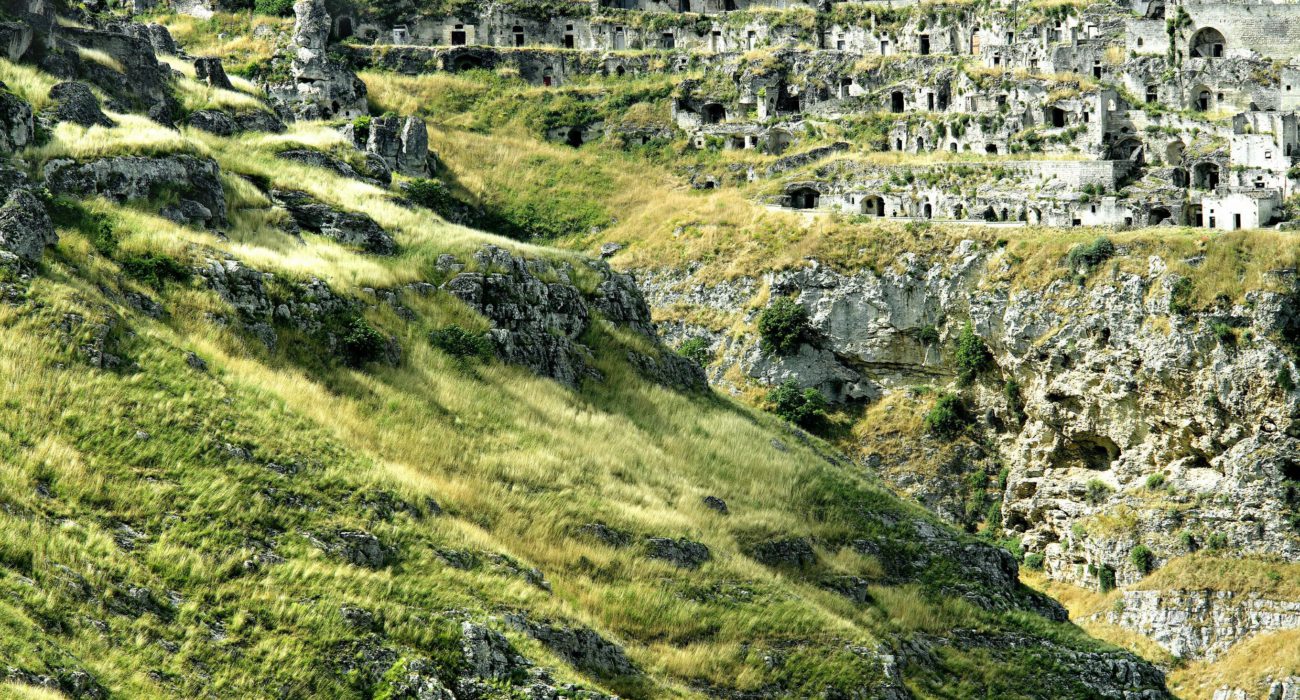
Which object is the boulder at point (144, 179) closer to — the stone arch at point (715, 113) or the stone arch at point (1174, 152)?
the stone arch at point (715, 113)

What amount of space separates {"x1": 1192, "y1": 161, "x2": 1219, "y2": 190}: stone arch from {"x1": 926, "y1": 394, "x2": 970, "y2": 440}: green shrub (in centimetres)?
1954

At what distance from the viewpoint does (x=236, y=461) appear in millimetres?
31156

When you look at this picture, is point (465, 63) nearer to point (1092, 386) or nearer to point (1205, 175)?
point (1205, 175)

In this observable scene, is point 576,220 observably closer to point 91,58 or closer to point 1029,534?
point 1029,534

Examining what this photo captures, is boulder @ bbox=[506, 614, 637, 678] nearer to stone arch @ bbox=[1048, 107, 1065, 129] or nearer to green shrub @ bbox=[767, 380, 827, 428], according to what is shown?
green shrub @ bbox=[767, 380, 827, 428]

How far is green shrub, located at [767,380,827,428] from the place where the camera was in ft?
252

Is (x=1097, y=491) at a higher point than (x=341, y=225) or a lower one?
lower

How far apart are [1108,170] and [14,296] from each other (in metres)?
64.0

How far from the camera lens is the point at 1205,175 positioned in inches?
3356

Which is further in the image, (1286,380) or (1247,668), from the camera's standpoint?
(1286,380)

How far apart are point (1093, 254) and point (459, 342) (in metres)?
42.5

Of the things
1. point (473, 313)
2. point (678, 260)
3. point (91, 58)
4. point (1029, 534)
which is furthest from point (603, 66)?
point (473, 313)

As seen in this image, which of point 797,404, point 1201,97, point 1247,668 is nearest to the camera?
point 1247,668

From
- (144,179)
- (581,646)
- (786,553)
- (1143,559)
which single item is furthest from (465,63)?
(581,646)
